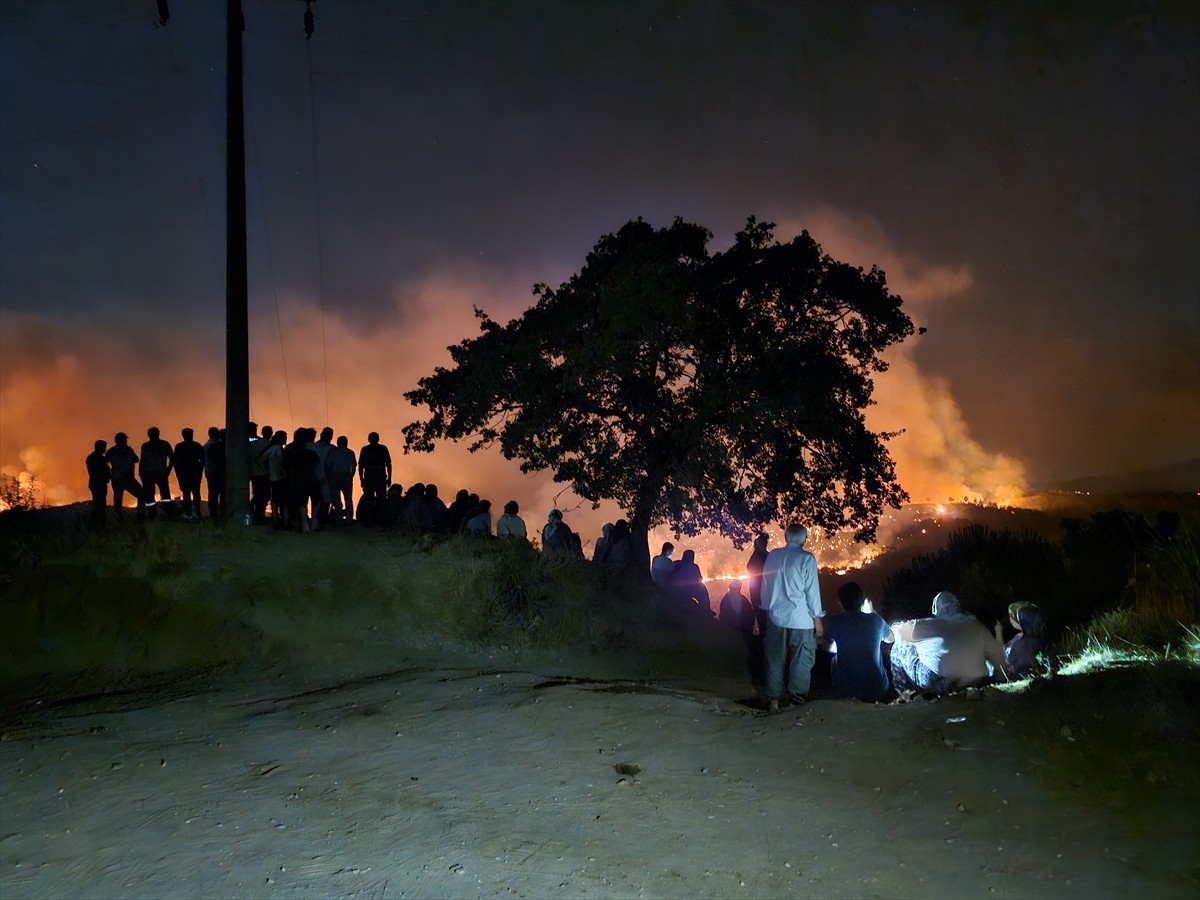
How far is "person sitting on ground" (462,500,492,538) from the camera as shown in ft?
48.6

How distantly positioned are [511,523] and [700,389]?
193 inches

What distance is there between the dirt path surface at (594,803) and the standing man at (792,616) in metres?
1.28

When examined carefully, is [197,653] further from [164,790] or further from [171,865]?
[171,865]

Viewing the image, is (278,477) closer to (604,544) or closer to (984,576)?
(604,544)

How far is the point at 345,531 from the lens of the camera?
14.5 m

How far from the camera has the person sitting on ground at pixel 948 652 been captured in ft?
27.5

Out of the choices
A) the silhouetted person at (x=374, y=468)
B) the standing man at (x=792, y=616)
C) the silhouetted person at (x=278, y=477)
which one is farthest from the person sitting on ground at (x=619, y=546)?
the standing man at (x=792, y=616)

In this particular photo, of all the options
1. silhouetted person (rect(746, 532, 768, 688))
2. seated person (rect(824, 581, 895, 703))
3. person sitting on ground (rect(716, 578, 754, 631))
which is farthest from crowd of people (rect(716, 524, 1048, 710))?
person sitting on ground (rect(716, 578, 754, 631))

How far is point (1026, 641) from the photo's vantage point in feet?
28.3

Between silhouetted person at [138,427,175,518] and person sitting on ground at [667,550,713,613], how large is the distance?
8.97 metres

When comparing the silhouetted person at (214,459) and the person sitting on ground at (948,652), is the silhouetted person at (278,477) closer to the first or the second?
the silhouetted person at (214,459)

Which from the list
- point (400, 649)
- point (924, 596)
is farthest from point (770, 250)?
point (400, 649)

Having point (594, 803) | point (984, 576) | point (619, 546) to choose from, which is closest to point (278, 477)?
point (619, 546)

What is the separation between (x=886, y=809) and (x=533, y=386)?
13057 mm
